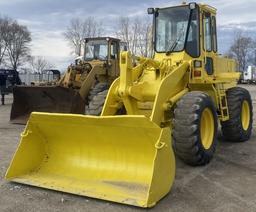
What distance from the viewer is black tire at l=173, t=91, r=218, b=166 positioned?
21.6ft

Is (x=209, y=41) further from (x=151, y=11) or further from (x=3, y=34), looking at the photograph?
(x=3, y=34)

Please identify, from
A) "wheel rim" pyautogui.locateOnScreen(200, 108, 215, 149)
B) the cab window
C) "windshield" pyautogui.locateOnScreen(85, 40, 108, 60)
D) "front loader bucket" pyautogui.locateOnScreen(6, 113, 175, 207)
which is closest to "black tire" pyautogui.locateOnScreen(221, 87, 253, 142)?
the cab window

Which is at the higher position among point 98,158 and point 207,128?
point 207,128

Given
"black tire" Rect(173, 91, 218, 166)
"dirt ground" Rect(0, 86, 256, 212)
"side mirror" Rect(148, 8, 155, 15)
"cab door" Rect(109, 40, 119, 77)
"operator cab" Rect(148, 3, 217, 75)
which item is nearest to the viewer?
"dirt ground" Rect(0, 86, 256, 212)

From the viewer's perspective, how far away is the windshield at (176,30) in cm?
809

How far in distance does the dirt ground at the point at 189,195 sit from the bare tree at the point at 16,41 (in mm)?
55802

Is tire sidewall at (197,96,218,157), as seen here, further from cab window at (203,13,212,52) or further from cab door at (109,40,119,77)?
cab door at (109,40,119,77)

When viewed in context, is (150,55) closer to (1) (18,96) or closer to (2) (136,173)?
(2) (136,173)

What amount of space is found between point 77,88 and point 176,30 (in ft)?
17.0

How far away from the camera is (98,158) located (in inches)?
244

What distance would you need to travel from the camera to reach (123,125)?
5758mm

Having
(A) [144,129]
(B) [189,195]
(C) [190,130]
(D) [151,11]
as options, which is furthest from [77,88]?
(B) [189,195]

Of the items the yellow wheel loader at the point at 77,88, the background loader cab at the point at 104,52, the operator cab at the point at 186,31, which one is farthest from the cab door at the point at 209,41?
the background loader cab at the point at 104,52

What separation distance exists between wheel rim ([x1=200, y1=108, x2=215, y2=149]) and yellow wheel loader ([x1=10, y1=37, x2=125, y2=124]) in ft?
11.0
